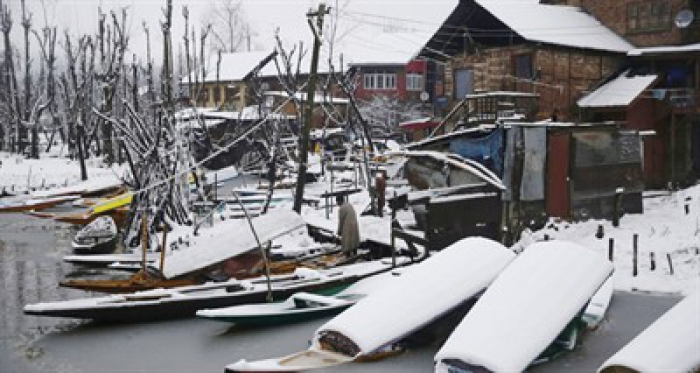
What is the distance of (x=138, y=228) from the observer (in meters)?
17.8

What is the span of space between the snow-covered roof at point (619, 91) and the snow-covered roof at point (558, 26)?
121 centimetres

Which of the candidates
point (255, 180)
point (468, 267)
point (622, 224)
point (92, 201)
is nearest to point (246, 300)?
point (468, 267)

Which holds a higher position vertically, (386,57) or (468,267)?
(386,57)

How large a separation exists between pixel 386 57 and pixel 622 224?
32740mm

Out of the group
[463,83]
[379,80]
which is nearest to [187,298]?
[463,83]

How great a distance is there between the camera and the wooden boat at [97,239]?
16264 mm

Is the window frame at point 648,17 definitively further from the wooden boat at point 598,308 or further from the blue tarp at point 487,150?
the wooden boat at point 598,308

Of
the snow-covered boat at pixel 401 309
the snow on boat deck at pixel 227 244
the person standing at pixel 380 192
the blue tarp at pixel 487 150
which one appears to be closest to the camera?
the snow-covered boat at pixel 401 309

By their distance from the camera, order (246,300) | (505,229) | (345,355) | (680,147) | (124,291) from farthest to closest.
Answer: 1. (680,147)
2. (505,229)
3. (124,291)
4. (246,300)
5. (345,355)

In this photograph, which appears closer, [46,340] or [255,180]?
[46,340]

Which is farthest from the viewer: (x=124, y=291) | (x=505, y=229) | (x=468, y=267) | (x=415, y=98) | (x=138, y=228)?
(x=415, y=98)

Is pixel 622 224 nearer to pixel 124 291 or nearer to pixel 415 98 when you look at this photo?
pixel 124 291

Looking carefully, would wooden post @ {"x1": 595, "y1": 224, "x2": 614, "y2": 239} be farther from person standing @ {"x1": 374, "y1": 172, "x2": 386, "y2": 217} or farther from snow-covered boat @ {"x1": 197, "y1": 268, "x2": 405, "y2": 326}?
snow-covered boat @ {"x1": 197, "y1": 268, "x2": 405, "y2": 326}

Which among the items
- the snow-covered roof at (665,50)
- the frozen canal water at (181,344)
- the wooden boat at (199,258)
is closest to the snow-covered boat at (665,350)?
the frozen canal water at (181,344)
